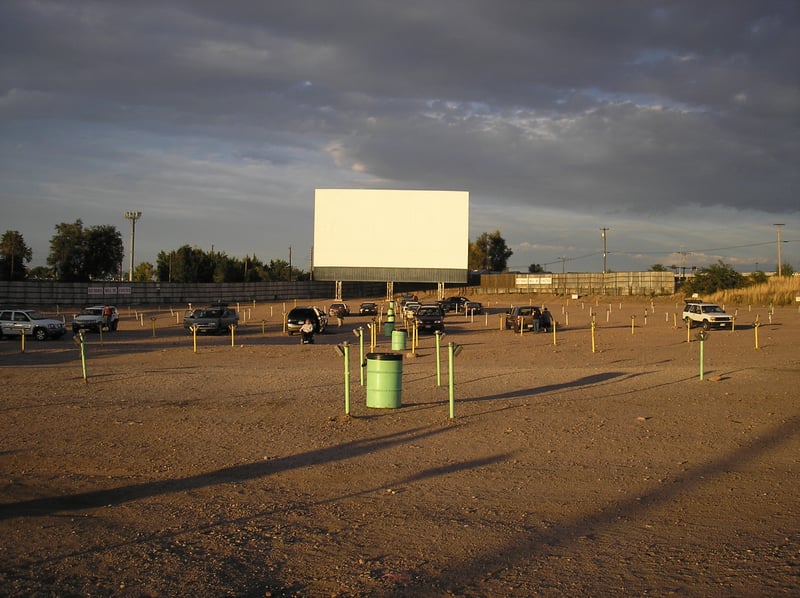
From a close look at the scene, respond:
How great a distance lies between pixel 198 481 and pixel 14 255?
101469mm

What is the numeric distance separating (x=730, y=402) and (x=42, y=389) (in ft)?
49.1

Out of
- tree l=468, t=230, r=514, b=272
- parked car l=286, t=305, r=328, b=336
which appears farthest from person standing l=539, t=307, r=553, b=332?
tree l=468, t=230, r=514, b=272

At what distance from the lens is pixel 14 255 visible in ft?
326

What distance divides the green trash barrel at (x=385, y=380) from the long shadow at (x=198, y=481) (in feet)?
7.01

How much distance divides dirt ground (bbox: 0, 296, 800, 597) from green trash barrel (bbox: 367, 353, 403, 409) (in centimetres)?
39

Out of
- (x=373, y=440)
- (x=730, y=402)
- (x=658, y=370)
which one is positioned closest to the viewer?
(x=373, y=440)

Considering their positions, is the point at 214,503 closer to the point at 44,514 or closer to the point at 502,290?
the point at 44,514

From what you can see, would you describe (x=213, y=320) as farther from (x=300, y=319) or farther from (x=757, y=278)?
(x=757, y=278)

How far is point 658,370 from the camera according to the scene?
72.5ft

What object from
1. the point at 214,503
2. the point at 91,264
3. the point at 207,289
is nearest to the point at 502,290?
the point at 207,289

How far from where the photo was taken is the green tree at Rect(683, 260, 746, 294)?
278 ft

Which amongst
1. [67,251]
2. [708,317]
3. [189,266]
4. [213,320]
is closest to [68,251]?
[67,251]

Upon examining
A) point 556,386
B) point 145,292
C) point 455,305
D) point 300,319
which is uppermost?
point 145,292

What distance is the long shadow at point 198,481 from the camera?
27.0 ft
